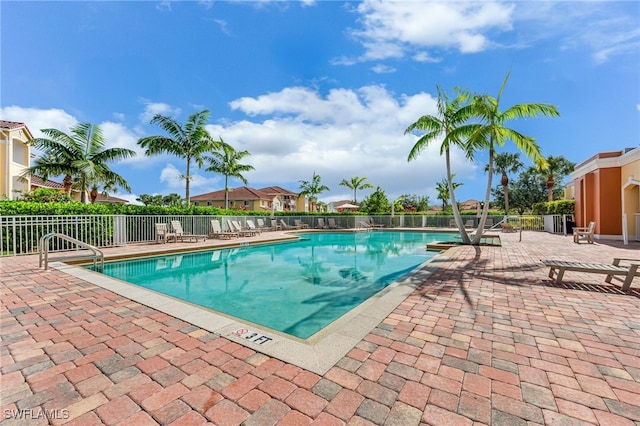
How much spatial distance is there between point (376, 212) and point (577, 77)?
19.6 m

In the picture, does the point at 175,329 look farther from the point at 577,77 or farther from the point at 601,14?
the point at 577,77

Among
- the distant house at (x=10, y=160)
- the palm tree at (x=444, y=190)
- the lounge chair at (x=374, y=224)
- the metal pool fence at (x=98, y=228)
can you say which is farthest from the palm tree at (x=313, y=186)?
the distant house at (x=10, y=160)

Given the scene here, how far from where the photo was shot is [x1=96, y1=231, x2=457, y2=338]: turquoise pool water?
5.10 meters

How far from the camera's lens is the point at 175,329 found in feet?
10.5

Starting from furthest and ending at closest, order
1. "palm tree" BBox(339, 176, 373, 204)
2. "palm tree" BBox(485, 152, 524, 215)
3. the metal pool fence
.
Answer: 1. "palm tree" BBox(339, 176, 373, 204)
2. "palm tree" BBox(485, 152, 524, 215)
3. the metal pool fence

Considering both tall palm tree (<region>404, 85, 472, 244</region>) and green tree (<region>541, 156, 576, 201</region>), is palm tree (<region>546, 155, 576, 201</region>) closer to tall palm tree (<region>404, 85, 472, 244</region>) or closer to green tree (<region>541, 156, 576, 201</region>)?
green tree (<region>541, 156, 576, 201</region>)

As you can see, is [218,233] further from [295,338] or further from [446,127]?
[295,338]

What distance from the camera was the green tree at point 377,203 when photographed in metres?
29.5

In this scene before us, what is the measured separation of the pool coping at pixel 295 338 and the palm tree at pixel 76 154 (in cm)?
1310

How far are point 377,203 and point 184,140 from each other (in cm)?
1899

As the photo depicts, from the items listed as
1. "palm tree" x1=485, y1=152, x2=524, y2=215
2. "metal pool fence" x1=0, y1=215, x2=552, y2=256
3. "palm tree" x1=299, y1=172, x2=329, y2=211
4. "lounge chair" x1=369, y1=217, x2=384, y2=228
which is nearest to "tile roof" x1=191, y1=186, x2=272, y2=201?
"palm tree" x1=299, y1=172, x2=329, y2=211

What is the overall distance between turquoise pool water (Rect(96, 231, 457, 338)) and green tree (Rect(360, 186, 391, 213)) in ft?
58.6

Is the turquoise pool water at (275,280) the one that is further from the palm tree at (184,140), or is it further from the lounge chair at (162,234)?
the palm tree at (184,140)

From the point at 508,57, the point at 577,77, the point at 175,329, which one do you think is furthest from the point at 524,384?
the point at 577,77
